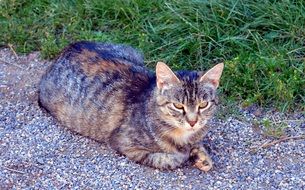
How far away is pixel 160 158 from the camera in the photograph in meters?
5.32

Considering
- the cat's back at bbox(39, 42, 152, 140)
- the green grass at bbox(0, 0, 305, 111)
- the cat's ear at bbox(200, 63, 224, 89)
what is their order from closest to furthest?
the cat's ear at bbox(200, 63, 224, 89)
the cat's back at bbox(39, 42, 152, 140)
the green grass at bbox(0, 0, 305, 111)

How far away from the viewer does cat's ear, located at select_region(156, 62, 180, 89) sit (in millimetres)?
5234

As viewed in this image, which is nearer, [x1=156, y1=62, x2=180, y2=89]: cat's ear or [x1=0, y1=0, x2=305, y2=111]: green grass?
[x1=156, y1=62, x2=180, y2=89]: cat's ear

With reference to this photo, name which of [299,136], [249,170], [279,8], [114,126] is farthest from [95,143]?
[279,8]

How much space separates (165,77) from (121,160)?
71 cm

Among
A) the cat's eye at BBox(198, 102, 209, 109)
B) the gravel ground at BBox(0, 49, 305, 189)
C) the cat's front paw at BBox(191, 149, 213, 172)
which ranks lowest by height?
the gravel ground at BBox(0, 49, 305, 189)

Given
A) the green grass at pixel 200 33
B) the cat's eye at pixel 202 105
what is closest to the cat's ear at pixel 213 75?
the cat's eye at pixel 202 105

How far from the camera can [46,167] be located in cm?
541

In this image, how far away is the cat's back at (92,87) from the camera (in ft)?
18.6

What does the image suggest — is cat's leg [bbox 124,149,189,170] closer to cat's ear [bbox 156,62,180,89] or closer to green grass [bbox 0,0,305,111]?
cat's ear [bbox 156,62,180,89]

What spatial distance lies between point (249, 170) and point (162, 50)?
1843 millimetres

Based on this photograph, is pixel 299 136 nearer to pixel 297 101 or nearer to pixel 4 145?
pixel 297 101

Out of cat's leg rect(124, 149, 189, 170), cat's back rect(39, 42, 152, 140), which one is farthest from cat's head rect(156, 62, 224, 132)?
cat's back rect(39, 42, 152, 140)

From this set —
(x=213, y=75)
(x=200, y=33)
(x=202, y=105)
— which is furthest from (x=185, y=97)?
(x=200, y=33)
